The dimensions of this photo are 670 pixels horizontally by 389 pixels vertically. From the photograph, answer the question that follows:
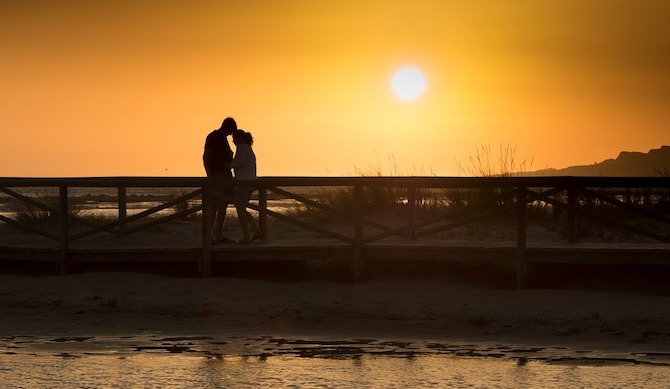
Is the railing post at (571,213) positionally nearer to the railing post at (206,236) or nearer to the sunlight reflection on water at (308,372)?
the railing post at (206,236)

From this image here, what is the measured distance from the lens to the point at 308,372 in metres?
9.91

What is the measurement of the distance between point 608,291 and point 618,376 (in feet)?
17.4

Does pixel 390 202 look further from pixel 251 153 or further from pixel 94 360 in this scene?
pixel 94 360

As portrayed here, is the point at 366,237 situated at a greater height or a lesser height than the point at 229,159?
lesser

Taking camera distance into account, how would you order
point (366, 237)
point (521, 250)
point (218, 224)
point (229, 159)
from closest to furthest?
1. point (521, 250)
2. point (366, 237)
3. point (229, 159)
4. point (218, 224)

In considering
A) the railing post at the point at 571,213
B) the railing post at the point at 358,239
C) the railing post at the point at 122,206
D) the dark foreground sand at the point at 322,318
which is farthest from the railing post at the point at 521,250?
the railing post at the point at 122,206

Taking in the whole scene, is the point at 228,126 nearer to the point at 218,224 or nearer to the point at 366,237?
the point at 218,224

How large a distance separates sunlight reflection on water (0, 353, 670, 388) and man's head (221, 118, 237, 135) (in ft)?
21.1

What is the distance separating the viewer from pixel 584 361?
10.6 m

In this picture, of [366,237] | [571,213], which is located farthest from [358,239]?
[571,213]

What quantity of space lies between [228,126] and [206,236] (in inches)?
63.9

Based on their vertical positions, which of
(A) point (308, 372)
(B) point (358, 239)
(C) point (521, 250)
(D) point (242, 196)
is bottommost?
(A) point (308, 372)

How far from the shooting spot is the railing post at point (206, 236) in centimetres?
1653

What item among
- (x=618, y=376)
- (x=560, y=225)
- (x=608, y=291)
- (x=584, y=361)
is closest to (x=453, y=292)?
(x=608, y=291)
